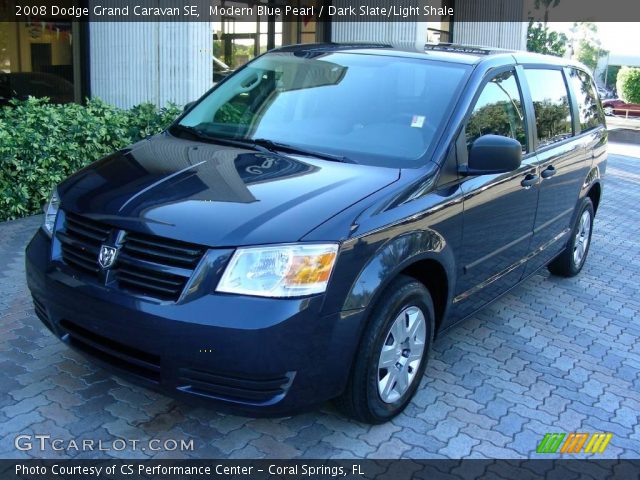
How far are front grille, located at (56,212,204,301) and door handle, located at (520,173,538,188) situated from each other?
96.3 inches

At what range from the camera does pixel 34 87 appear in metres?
9.63

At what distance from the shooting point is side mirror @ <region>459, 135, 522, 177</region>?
3834 millimetres

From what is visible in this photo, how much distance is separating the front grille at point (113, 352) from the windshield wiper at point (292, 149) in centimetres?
140

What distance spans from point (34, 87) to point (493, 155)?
7644 mm

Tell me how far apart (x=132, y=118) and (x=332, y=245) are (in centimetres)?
521

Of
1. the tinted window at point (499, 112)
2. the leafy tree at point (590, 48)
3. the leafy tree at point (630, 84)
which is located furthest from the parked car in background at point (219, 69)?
the leafy tree at point (590, 48)

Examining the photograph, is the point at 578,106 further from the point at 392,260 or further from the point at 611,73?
the point at 611,73

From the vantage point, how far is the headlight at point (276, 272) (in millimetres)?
2979

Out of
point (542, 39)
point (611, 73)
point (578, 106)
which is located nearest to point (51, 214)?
point (578, 106)

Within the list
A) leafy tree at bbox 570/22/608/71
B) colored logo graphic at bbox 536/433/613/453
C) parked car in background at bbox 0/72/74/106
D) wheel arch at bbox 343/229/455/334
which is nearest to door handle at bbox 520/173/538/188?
wheel arch at bbox 343/229/455/334

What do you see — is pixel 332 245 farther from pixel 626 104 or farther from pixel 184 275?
pixel 626 104

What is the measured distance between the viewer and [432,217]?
3.66 m

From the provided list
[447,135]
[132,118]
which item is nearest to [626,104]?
[132,118]

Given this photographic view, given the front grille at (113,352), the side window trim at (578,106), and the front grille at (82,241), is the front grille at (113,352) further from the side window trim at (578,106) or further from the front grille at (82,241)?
the side window trim at (578,106)
